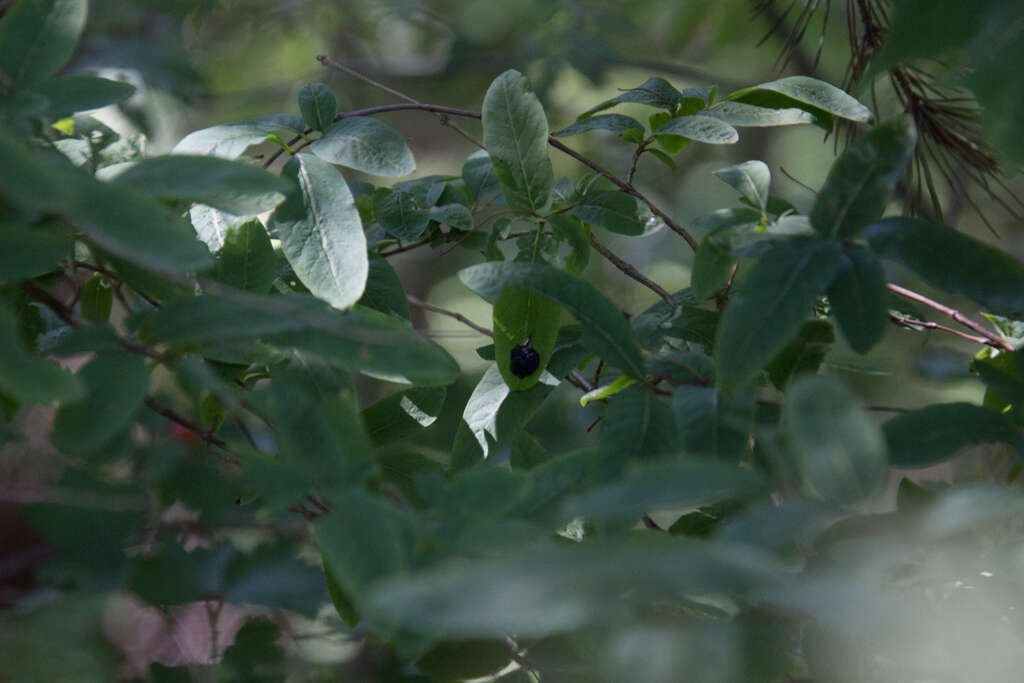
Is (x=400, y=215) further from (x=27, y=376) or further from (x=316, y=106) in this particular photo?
(x=27, y=376)

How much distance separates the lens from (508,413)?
620 mm

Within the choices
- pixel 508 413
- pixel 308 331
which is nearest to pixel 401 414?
pixel 508 413

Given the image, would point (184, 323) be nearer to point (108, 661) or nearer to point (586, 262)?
point (108, 661)

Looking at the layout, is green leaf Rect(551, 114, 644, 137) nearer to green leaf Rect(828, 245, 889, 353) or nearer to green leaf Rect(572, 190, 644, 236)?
green leaf Rect(572, 190, 644, 236)

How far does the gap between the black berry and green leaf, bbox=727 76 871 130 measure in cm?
27

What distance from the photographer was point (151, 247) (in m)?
0.36

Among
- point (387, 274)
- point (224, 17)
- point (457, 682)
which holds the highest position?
point (387, 274)

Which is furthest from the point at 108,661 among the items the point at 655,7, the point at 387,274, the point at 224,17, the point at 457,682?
the point at 224,17

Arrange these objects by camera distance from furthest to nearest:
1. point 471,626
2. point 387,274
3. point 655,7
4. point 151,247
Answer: point 655,7, point 387,274, point 151,247, point 471,626

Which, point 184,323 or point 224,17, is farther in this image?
point 224,17

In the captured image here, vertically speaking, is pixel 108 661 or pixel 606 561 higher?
pixel 606 561

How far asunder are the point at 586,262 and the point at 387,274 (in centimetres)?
16

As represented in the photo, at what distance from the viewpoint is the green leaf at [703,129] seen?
2.03 ft

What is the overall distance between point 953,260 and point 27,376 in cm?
47
